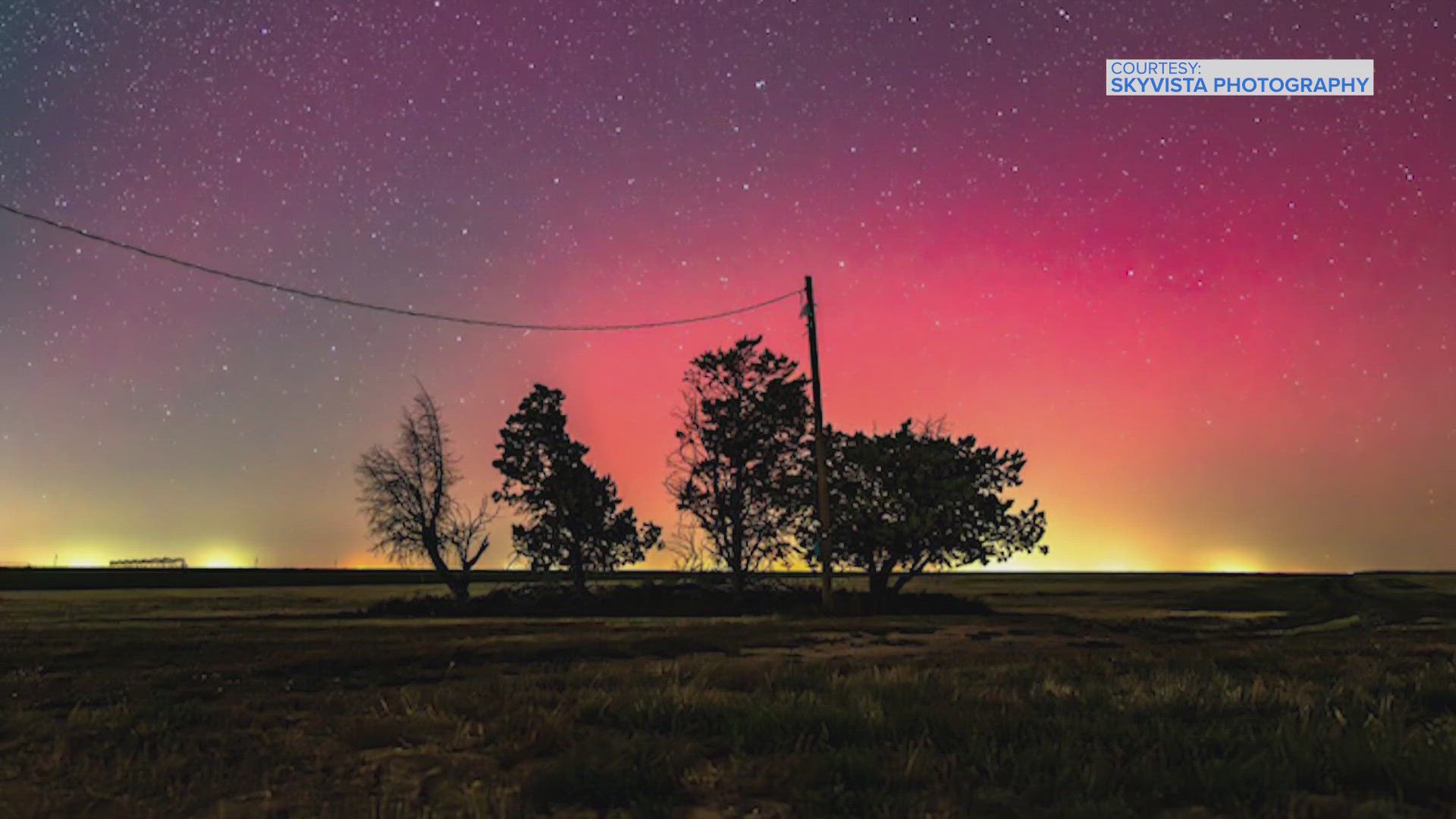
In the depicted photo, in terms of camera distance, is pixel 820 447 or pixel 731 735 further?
pixel 820 447

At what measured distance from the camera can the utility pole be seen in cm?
2564

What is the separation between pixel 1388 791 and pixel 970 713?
102 inches

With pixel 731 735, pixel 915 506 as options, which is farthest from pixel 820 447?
pixel 731 735

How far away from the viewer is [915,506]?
30250 mm

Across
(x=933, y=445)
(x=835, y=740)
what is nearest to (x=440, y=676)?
(x=835, y=740)

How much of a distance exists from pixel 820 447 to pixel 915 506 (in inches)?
241

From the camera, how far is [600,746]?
5809 millimetres

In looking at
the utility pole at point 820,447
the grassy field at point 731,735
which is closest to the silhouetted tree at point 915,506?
the utility pole at point 820,447

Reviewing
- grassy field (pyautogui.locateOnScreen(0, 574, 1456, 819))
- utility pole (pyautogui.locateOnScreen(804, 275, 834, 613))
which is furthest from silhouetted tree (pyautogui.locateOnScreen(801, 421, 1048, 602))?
grassy field (pyautogui.locateOnScreen(0, 574, 1456, 819))

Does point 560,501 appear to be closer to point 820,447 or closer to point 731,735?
point 820,447

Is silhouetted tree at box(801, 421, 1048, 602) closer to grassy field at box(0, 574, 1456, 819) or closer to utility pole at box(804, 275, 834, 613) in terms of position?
utility pole at box(804, 275, 834, 613)

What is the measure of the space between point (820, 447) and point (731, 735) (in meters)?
20.0

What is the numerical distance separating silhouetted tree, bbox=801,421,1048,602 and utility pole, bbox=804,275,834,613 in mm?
4704

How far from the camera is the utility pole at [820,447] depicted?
2564cm
